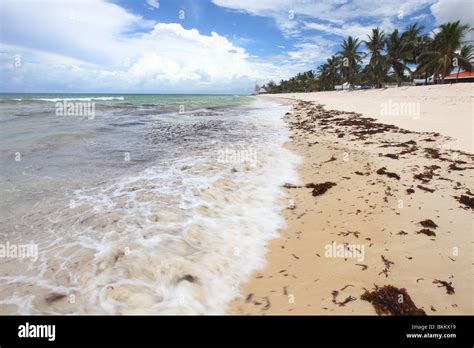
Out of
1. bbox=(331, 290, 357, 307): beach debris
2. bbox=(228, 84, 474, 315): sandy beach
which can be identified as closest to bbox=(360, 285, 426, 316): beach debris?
bbox=(228, 84, 474, 315): sandy beach

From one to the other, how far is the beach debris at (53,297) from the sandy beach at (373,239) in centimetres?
244

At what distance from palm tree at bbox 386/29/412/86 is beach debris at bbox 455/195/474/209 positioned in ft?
196

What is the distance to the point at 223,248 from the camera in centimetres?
485

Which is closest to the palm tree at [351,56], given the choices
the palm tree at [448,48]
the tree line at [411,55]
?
the tree line at [411,55]

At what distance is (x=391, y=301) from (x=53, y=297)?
461 centimetres

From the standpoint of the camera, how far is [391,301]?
10.9 ft

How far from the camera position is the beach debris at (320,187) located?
7012 mm

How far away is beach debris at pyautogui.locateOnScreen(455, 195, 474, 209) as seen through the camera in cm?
547

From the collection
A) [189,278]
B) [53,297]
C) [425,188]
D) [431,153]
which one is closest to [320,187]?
[425,188]

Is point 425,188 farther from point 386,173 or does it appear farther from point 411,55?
point 411,55

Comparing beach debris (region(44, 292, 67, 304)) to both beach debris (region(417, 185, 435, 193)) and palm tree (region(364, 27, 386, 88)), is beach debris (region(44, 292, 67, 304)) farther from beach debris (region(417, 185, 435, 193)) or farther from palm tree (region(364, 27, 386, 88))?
palm tree (region(364, 27, 386, 88))

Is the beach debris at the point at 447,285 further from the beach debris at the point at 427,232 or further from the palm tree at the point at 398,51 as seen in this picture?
the palm tree at the point at 398,51
